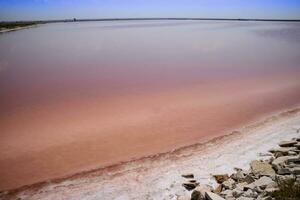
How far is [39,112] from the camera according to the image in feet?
40.7

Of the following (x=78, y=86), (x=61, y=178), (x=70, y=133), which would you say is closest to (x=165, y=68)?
(x=78, y=86)

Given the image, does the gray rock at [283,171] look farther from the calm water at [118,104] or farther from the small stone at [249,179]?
the calm water at [118,104]

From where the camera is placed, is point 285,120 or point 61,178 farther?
point 285,120

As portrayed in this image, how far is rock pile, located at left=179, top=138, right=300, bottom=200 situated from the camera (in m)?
5.40

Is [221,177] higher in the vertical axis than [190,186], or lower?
higher

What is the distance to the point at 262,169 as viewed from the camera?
6711 mm

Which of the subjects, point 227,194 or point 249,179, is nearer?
point 227,194

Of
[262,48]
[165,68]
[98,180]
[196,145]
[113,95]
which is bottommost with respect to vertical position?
[98,180]

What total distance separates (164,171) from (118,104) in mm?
5831

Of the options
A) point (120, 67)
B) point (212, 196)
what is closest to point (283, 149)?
point (212, 196)

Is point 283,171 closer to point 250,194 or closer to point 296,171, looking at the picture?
point 296,171

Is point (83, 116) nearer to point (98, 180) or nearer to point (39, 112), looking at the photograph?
point (39, 112)

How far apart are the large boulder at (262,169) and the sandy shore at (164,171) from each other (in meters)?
0.57

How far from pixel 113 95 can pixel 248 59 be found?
14310 millimetres
